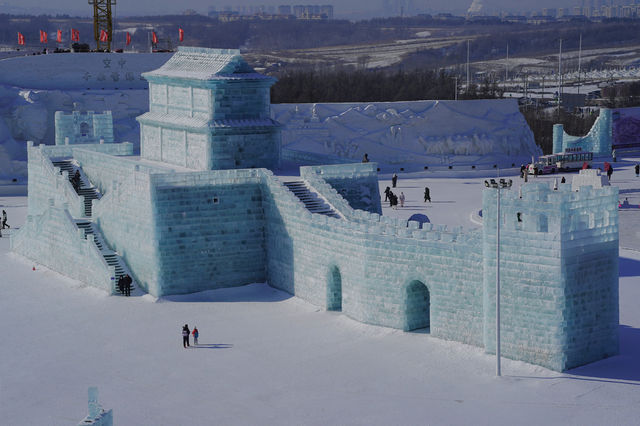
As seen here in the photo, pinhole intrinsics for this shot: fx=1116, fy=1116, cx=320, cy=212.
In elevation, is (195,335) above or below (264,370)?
above

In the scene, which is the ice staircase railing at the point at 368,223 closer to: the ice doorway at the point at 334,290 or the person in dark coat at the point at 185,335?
the ice doorway at the point at 334,290

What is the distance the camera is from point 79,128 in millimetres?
46156

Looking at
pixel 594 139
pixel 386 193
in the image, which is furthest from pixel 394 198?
pixel 594 139

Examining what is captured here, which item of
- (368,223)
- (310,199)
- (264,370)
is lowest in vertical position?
(264,370)

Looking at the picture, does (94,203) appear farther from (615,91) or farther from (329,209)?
(615,91)

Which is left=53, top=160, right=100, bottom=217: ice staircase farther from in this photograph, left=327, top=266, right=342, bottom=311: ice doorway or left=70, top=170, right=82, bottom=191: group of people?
left=327, top=266, right=342, bottom=311: ice doorway

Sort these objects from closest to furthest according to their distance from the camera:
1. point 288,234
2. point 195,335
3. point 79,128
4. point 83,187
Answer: point 195,335
point 288,234
point 83,187
point 79,128

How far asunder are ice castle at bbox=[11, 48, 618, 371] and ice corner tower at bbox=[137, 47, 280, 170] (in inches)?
2.1

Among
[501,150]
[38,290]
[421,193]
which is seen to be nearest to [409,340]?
[38,290]

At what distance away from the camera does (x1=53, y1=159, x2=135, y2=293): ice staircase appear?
35.0 metres

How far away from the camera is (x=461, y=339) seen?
89.6 ft

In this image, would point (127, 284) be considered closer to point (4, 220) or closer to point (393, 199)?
point (4, 220)

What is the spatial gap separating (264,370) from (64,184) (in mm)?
16156

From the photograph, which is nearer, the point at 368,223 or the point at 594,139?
the point at 368,223
